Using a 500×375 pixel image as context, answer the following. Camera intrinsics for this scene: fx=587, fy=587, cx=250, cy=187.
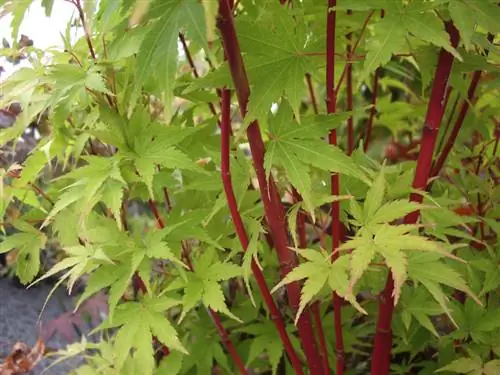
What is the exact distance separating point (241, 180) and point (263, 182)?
0.08 m

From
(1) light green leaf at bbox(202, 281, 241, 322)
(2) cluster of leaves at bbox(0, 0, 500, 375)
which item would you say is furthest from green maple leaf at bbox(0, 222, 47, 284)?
(1) light green leaf at bbox(202, 281, 241, 322)

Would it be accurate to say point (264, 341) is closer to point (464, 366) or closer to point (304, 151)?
point (464, 366)

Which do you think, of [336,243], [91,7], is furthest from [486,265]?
[91,7]

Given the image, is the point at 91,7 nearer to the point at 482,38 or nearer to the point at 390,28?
the point at 390,28

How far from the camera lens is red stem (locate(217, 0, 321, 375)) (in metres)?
0.59

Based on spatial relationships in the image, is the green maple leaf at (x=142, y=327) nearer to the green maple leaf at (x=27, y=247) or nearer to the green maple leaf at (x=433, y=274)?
the green maple leaf at (x=27, y=247)

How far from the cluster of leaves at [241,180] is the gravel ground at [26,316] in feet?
1.64

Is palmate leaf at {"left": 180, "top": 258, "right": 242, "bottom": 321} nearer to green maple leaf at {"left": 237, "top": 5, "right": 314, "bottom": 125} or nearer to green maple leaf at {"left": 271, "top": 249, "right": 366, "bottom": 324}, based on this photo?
green maple leaf at {"left": 271, "top": 249, "right": 366, "bottom": 324}

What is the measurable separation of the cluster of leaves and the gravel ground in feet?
1.64

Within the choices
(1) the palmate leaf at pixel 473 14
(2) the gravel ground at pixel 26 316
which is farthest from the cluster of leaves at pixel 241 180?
(2) the gravel ground at pixel 26 316

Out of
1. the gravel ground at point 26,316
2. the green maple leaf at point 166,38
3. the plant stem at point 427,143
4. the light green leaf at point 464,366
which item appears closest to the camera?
the green maple leaf at point 166,38

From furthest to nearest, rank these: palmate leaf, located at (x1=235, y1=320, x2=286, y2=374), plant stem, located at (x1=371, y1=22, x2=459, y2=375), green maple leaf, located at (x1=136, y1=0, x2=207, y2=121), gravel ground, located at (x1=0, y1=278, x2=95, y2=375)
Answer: gravel ground, located at (x1=0, y1=278, x2=95, y2=375) → palmate leaf, located at (x1=235, y1=320, x2=286, y2=374) → plant stem, located at (x1=371, y1=22, x2=459, y2=375) → green maple leaf, located at (x1=136, y1=0, x2=207, y2=121)

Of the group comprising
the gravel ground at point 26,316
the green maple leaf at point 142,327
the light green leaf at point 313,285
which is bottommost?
the gravel ground at point 26,316

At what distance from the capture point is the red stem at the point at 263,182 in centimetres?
59
